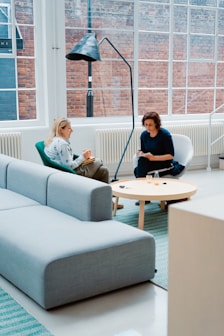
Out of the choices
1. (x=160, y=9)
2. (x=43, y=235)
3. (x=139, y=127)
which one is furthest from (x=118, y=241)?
(x=160, y=9)

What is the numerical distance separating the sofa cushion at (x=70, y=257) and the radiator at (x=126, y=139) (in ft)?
10.9

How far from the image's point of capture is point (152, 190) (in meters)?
4.39

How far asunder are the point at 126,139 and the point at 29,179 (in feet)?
9.40

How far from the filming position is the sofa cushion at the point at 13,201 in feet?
12.2

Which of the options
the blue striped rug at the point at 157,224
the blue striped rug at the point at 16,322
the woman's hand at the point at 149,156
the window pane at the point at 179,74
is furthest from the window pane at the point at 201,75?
the blue striped rug at the point at 16,322

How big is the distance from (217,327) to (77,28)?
6.05 metres

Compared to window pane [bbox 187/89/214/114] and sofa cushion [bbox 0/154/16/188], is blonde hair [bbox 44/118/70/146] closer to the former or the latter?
sofa cushion [bbox 0/154/16/188]

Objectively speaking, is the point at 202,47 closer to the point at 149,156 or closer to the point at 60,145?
the point at 149,156

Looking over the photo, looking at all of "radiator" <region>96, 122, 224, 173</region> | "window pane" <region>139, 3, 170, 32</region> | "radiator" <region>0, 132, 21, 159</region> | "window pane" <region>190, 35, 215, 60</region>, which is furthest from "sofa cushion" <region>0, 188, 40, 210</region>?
"window pane" <region>190, 35, 215, 60</region>

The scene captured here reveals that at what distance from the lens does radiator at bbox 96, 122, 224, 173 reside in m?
6.56

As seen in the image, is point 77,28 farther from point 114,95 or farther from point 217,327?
point 217,327

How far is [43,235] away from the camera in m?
2.98

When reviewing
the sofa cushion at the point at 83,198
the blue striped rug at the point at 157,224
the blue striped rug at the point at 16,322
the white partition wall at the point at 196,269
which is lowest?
the blue striped rug at the point at 157,224

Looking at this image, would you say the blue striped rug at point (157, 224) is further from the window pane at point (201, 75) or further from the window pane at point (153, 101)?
the window pane at point (201, 75)
